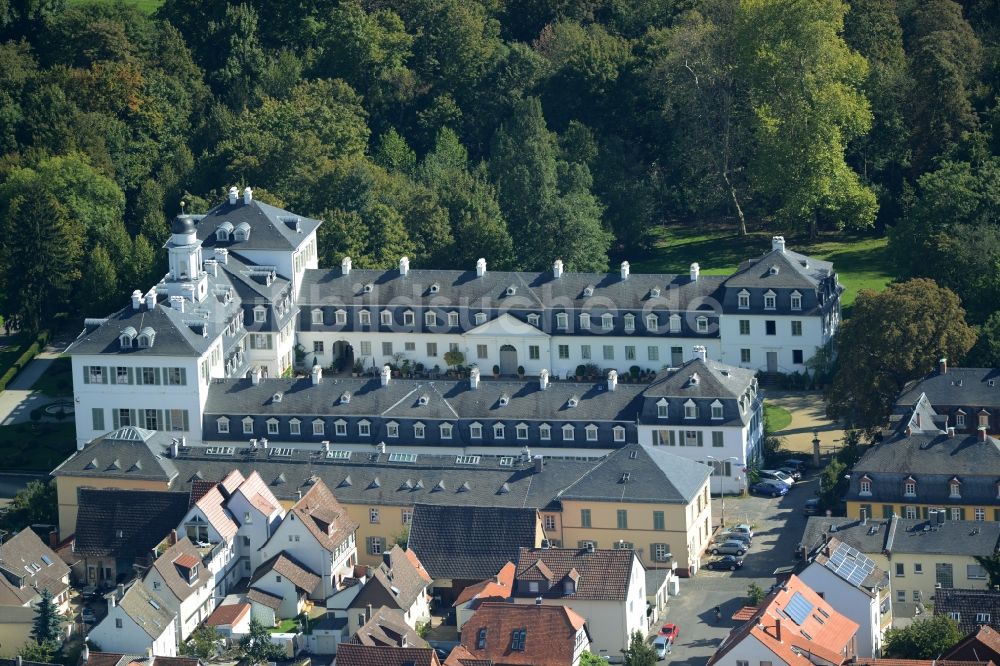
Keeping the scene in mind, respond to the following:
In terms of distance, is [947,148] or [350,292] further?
[947,148]

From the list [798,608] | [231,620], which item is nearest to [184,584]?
[231,620]

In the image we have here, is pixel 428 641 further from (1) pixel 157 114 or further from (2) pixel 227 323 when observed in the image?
(1) pixel 157 114

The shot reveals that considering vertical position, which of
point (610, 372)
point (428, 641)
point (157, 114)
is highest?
point (157, 114)

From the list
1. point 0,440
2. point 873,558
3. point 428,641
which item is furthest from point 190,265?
point 873,558

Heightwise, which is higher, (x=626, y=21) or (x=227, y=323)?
(x=626, y=21)

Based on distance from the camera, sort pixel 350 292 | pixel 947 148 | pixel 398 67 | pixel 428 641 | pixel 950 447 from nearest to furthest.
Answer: pixel 428 641, pixel 950 447, pixel 350 292, pixel 947 148, pixel 398 67

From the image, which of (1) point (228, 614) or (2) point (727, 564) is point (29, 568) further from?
(2) point (727, 564)

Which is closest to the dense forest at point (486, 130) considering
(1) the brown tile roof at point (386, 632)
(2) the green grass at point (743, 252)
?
(2) the green grass at point (743, 252)
